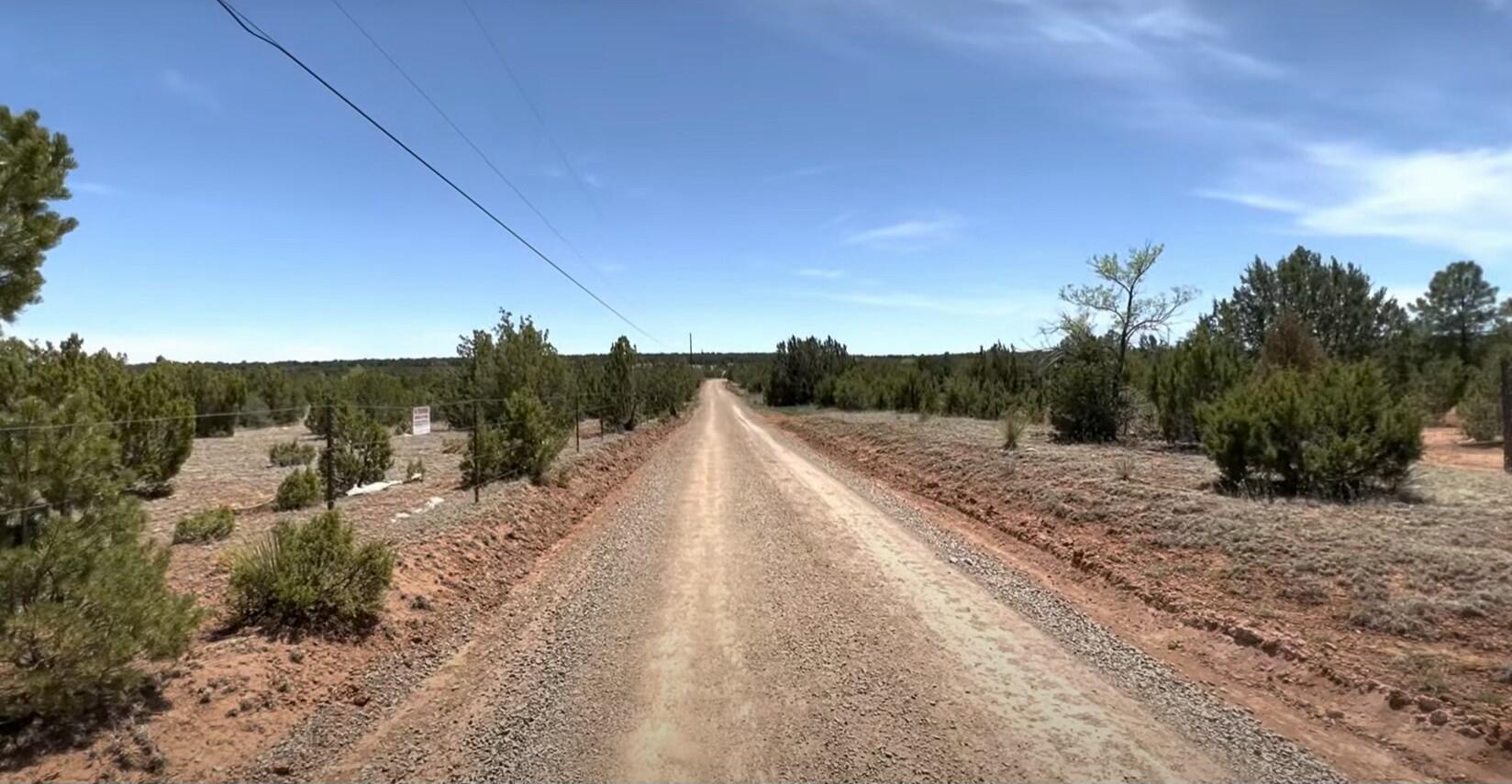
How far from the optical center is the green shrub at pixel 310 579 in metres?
6.73

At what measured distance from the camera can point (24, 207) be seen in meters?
4.69

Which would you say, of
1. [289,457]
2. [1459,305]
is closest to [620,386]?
[289,457]

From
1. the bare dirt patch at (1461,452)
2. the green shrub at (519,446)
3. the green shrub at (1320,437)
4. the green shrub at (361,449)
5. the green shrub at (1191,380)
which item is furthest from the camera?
the green shrub at (1191,380)

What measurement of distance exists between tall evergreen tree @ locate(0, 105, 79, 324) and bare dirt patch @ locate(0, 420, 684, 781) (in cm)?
250

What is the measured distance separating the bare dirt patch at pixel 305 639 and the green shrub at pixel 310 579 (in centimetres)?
24

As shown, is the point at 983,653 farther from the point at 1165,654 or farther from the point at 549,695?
the point at 549,695

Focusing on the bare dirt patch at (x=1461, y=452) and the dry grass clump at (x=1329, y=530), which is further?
the bare dirt patch at (x=1461, y=452)

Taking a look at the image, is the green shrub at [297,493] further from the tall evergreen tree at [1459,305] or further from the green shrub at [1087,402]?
the tall evergreen tree at [1459,305]

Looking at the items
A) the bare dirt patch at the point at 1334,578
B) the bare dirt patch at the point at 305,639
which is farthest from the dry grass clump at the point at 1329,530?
the bare dirt patch at the point at 305,639

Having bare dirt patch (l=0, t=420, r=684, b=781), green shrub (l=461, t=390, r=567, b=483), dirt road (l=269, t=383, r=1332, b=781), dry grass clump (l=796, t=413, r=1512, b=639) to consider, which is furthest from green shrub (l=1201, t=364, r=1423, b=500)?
green shrub (l=461, t=390, r=567, b=483)

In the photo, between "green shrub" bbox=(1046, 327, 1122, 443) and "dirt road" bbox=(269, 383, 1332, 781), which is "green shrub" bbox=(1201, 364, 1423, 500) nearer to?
"dirt road" bbox=(269, 383, 1332, 781)

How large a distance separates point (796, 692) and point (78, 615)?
168 inches

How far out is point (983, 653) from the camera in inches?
252

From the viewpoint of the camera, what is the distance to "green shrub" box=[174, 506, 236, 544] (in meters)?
10.1
